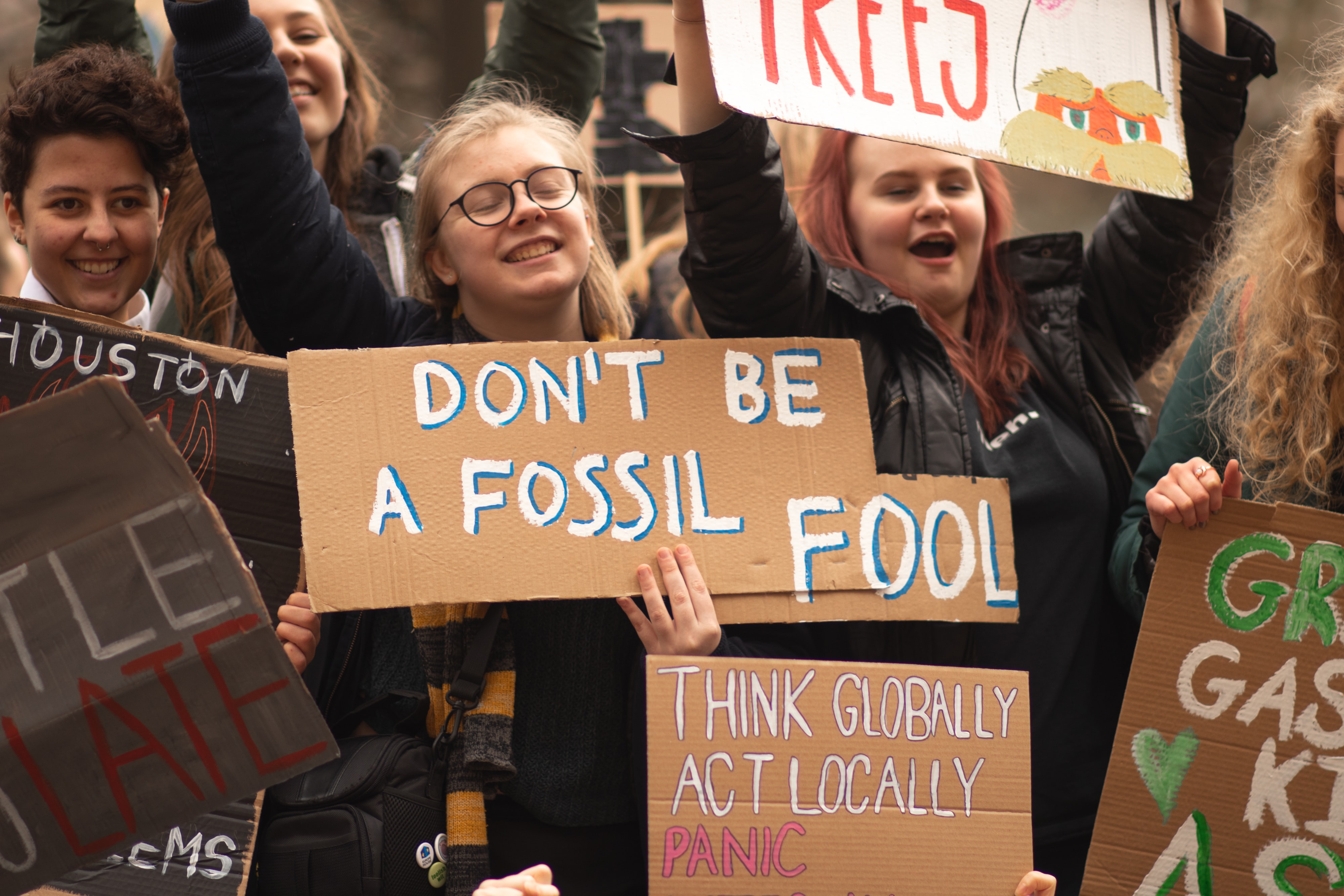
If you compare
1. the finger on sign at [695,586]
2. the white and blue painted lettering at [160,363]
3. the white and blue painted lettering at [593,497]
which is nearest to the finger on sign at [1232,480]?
the finger on sign at [695,586]

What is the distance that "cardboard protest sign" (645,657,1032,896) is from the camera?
1.77 meters

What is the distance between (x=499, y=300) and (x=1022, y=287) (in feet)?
3.45

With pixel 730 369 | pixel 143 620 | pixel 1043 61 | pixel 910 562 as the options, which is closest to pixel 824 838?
pixel 910 562

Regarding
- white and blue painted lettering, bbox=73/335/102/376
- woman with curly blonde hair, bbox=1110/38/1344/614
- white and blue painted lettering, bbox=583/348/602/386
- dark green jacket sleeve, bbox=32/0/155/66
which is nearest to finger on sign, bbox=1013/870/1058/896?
woman with curly blonde hair, bbox=1110/38/1344/614

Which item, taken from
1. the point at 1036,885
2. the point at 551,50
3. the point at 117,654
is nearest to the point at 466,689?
the point at 117,654

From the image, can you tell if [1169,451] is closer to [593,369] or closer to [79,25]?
[593,369]

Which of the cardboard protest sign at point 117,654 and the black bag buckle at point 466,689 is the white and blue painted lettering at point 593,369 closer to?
the black bag buckle at point 466,689

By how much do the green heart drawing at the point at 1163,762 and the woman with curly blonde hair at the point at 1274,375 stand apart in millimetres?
243

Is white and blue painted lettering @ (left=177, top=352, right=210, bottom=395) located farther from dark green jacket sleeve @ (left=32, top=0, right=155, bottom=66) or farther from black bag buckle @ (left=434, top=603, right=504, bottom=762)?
dark green jacket sleeve @ (left=32, top=0, right=155, bottom=66)

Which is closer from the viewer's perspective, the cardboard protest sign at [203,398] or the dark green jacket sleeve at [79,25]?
the cardboard protest sign at [203,398]

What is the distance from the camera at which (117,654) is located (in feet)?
4.84

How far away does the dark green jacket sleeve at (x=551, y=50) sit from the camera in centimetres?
275

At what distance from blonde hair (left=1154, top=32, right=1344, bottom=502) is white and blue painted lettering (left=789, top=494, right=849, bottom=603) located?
664 millimetres

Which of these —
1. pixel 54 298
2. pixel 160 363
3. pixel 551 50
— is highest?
pixel 551 50
